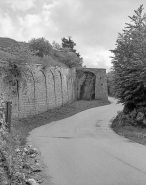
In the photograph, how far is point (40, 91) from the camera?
102 ft

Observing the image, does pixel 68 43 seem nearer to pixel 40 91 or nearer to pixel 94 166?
pixel 40 91

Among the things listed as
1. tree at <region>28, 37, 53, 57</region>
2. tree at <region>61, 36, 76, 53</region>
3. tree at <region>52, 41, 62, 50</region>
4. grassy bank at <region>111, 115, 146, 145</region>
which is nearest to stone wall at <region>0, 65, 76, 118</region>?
tree at <region>28, 37, 53, 57</region>

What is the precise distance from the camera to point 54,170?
8758mm

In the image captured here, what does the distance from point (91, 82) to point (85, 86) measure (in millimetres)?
1550

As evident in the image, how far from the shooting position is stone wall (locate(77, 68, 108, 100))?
54.4m

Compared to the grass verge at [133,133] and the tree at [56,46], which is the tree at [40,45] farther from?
the grass verge at [133,133]

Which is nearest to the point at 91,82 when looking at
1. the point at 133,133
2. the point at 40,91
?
the point at 40,91

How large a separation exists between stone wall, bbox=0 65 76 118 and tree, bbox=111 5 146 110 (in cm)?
769

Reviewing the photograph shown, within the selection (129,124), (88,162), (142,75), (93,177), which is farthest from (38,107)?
(93,177)

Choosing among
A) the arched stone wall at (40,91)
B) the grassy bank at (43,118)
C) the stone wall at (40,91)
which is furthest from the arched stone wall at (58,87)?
the arched stone wall at (40,91)

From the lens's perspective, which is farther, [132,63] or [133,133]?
[132,63]

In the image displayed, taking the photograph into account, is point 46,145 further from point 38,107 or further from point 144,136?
point 38,107

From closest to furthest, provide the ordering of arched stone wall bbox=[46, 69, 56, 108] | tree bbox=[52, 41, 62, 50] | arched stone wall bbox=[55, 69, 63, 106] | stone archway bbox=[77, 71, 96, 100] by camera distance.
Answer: arched stone wall bbox=[46, 69, 56, 108], arched stone wall bbox=[55, 69, 63, 106], stone archway bbox=[77, 71, 96, 100], tree bbox=[52, 41, 62, 50]

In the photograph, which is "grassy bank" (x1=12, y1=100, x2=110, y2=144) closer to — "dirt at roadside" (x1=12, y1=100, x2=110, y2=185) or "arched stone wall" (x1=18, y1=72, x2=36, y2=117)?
"dirt at roadside" (x1=12, y1=100, x2=110, y2=185)
